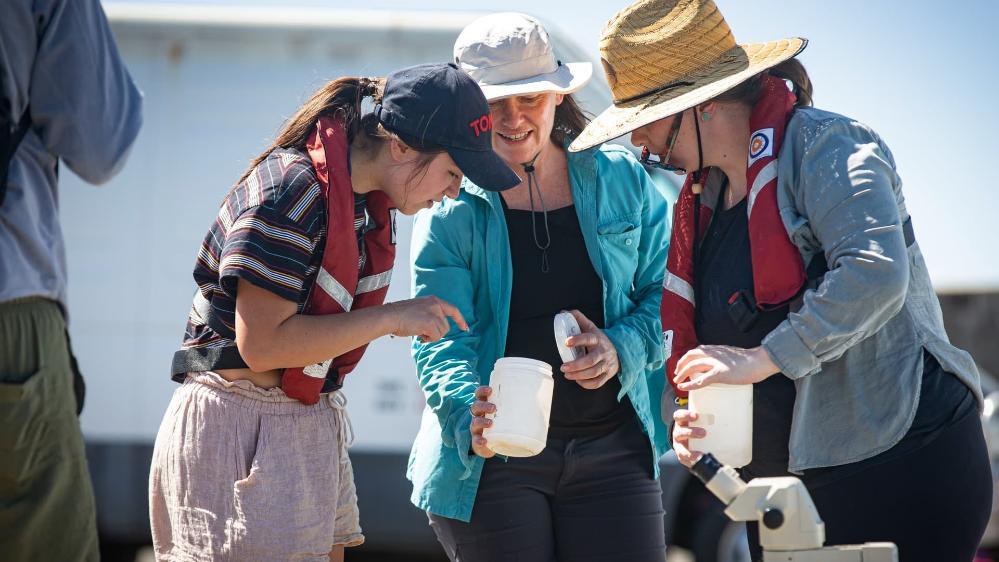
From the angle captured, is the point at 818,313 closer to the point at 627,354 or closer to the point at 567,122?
the point at 627,354

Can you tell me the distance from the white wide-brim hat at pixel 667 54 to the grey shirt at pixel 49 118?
114 centimetres

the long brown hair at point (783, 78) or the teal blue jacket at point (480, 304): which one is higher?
the long brown hair at point (783, 78)

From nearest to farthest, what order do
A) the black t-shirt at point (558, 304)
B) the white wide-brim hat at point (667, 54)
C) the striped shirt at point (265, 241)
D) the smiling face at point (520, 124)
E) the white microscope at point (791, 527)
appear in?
the white microscope at point (791, 527) < the striped shirt at point (265, 241) < the white wide-brim hat at point (667, 54) < the black t-shirt at point (558, 304) < the smiling face at point (520, 124)

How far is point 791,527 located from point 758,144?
2.93 ft

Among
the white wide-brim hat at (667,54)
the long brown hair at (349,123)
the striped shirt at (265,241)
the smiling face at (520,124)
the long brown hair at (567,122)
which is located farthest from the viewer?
the long brown hair at (567,122)

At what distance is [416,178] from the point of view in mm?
2270

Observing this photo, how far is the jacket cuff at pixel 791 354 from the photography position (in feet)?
6.97

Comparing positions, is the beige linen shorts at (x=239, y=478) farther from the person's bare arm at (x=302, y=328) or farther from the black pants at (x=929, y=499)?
the black pants at (x=929, y=499)

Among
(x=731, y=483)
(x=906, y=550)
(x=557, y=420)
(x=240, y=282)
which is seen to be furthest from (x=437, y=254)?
(x=906, y=550)

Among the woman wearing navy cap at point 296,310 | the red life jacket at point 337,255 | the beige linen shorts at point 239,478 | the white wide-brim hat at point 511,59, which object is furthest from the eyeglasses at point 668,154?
the beige linen shorts at point 239,478

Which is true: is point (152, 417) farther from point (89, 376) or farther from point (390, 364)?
point (390, 364)

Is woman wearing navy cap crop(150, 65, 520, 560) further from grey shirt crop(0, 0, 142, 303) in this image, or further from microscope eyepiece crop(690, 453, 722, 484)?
microscope eyepiece crop(690, 453, 722, 484)

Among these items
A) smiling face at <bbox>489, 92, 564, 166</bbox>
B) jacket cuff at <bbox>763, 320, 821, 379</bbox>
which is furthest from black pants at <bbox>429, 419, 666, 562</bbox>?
smiling face at <bbox>489, 92, 564, 166</bbox>

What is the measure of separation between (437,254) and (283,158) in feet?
2.12
